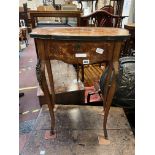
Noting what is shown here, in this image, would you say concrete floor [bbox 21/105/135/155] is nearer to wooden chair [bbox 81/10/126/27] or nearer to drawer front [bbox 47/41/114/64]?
drawer front [bbox 47/41/114/64]

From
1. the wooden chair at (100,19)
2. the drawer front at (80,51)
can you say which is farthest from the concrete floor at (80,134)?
the wooden chair at (100,19)

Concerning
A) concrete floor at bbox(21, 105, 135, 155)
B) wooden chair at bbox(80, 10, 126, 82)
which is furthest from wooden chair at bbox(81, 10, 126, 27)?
concrete floor at bbox(21, 105, 135, 155)

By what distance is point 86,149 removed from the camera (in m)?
1.20

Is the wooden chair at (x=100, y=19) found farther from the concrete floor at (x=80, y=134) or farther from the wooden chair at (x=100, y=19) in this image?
Answer: the concrete floor at (x=80, y=134)

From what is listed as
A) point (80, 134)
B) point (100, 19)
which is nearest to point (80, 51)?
point (80, 134)

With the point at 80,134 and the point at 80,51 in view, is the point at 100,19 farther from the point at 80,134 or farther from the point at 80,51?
the point at 80,134

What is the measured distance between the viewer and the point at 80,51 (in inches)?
39.2

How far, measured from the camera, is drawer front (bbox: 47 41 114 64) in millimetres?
983

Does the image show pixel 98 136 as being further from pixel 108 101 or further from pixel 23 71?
pixel 23 71

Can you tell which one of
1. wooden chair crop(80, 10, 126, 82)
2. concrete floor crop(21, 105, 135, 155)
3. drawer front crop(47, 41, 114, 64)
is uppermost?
wooden chair crop(80, 10, 126, 82)

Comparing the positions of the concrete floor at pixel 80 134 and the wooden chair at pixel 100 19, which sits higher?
the wooden chair at pixel 100 19

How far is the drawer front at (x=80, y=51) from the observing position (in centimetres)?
98
